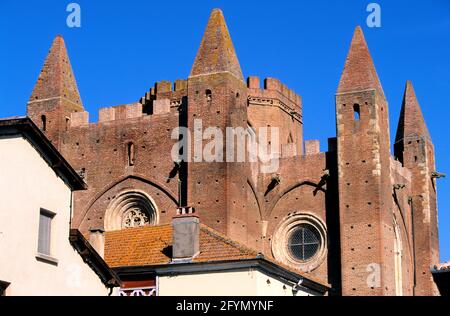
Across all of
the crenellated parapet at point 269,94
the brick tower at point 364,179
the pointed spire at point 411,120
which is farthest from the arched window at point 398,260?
the crenellated parapet at point 269,94

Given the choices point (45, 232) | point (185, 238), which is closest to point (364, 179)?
point (185, 238)

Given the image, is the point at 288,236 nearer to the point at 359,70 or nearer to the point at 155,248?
the point at 359,70

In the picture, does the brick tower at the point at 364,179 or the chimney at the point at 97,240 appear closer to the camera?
the chimney at the point at 97,240

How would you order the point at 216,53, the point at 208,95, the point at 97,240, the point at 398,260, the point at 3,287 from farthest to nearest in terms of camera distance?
the point at 398,260 < the point at 216,53 < the point at 208,95 < the point at 97,240 < the point at 3,287

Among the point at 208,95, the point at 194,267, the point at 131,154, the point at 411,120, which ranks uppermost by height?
the point at 411,120

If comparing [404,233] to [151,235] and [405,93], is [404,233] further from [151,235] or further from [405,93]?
[151,235]

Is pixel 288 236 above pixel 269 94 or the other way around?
the other way around

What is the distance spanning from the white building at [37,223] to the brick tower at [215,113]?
15.0 metres

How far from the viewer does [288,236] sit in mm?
38094

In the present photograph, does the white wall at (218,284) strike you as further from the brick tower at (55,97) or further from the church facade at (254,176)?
the brick tower at (55,97)

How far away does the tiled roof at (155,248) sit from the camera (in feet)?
77.6

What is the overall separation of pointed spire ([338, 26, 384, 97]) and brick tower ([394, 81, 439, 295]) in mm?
5092

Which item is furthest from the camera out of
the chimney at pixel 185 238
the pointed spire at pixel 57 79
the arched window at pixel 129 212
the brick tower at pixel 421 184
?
the brick tower at pixel 421 184

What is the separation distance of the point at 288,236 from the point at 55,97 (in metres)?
9.59
